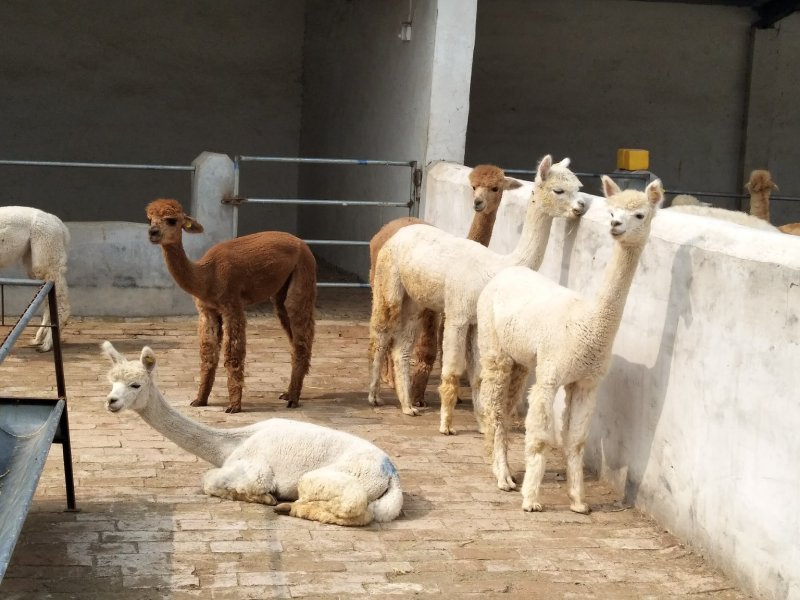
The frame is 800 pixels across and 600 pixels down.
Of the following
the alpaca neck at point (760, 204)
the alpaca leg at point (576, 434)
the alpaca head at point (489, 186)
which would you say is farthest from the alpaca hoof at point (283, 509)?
the alpaca neck at point (760, 204)

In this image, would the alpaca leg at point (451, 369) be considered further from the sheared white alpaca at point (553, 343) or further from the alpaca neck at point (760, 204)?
the alpaca neck at point (760, 204)

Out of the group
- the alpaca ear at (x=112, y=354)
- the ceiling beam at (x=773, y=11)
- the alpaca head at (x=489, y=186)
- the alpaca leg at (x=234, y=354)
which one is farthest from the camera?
the ceiling beam at (x=773, y=11)

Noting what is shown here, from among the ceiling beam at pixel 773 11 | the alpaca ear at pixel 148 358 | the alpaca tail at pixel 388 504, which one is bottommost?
the alpaca tail at pixel 388 504

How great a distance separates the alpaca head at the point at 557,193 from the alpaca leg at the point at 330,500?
2.32 m

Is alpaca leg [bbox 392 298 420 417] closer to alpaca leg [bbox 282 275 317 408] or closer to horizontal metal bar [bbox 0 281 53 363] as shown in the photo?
alpaca leg [bbox 282 275 317 408]

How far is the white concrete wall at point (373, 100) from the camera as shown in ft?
34.0

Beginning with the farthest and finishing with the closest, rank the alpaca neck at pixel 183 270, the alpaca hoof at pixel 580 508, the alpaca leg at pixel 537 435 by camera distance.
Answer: the alpaca neck at pixel 183 270 < the alpaca hoof at pixel 580 508 < the alpaca leg at pixel 537 435

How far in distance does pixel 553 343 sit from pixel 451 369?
1.51 meters

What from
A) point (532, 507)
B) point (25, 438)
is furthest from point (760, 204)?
point (25, 438)

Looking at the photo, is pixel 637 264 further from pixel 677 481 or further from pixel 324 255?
pixel 324 255

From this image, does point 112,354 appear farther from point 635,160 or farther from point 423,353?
point 635,160

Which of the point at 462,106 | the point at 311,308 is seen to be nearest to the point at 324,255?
the point at 462,106

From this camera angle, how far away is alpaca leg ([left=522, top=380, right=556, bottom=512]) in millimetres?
6125

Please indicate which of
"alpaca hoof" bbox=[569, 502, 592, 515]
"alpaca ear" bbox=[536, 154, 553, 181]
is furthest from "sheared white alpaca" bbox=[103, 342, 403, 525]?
"alpaca ear" bbox=[536, 154, 553, 181]
